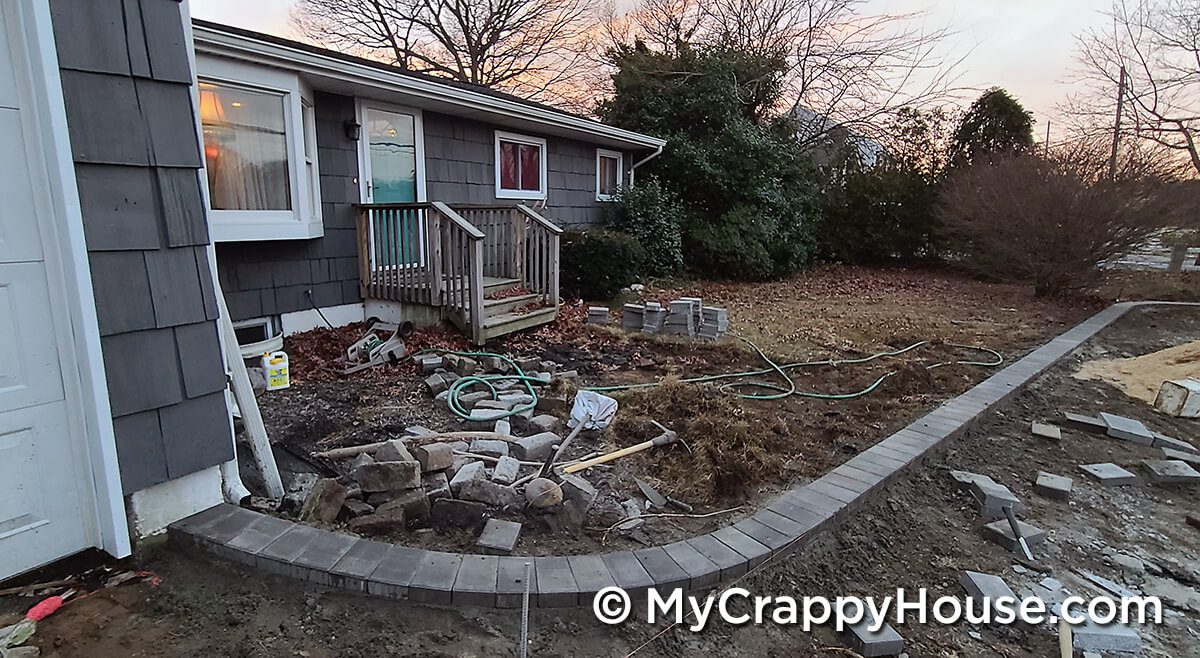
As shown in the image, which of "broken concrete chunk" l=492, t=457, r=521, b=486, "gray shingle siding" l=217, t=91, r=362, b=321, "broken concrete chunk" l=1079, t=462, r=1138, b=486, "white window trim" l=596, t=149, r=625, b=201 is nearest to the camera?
"broken concrete chunk" l=492, t=457, r=521, b=486

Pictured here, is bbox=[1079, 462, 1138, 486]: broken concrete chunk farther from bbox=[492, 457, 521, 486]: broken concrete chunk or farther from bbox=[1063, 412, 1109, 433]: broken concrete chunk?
bbox=[492, 457, 521, 486]: broken concrete chunk

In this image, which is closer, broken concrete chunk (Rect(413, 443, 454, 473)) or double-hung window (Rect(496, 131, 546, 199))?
broken concrete chunk (Rect(413, 443, 454, 473))

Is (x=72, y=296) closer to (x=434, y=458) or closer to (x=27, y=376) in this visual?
(x=27, y=376)

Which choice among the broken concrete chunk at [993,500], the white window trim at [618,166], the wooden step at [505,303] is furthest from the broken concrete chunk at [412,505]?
the white window trim at [618,166]

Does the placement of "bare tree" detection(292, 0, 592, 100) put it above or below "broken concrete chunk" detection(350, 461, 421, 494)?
above

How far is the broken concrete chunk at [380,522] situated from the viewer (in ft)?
7.29

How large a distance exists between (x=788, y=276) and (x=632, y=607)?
1134 centimetres

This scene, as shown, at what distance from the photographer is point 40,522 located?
187 cm

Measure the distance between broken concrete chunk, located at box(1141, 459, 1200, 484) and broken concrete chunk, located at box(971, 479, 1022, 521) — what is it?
3.35ft

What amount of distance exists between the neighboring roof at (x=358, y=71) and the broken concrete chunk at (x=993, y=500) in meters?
5.66

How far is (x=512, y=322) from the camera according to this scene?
222 inches

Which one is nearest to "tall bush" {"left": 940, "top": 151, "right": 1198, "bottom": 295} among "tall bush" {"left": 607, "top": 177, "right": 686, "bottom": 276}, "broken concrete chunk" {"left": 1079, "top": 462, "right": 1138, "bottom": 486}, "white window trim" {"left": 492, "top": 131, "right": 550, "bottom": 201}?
"tall bush" {"left": 607, "top": 177, "right": 686, "bottom": 276}

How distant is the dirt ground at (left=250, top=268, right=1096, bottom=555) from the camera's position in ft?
8.96

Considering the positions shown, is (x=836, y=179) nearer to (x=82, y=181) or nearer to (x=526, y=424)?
(x=526, y=424)
